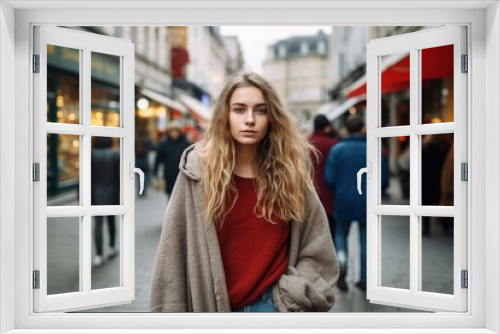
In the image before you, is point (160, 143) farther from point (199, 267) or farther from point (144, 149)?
point (199, 267)

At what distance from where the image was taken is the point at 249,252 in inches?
106

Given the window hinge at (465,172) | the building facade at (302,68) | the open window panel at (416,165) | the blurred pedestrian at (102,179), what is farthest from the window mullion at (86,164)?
the building facade at (302,68)

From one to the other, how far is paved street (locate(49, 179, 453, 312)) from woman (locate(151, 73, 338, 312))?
7.83ft

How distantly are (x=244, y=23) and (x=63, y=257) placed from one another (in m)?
5.38

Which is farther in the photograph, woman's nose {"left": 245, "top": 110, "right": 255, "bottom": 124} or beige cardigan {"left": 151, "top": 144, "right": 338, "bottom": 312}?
woman's nose {"left": 245, "top": 110, "right": 255, "bottom": 124}

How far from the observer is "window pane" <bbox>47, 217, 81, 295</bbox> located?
19.2 ft

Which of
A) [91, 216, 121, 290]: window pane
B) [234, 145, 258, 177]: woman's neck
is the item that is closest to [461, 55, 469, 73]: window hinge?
[234, 145, 258, 177]: woman's neck

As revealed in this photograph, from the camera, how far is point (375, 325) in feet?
9.23

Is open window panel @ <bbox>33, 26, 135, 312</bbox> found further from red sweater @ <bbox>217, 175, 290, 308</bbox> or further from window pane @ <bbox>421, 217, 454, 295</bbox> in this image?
window pane @ <bbox>421, 217, 454, 295</bbox>

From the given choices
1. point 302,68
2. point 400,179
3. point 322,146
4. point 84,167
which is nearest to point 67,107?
point 400,179

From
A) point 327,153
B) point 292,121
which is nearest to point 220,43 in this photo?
point 327,153

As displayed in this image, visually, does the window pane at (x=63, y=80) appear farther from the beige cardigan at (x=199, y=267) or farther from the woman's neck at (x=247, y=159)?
the beige cardigan at (x=199, y=267)

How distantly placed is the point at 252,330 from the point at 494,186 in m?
1.28

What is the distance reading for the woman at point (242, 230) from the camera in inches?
105
